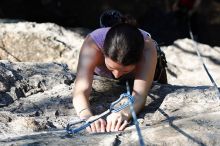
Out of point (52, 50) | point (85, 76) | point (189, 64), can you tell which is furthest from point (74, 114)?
point (189, 64)

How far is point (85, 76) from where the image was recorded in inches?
86.0

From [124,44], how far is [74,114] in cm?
48

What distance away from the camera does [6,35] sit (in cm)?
376

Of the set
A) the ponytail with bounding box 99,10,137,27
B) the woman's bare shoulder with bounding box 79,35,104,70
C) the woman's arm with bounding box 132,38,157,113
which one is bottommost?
the woman's arm with bounding box 132,38,157,113

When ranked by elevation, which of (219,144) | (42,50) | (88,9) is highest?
(88,9)

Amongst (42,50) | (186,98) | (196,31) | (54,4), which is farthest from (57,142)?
(54,4)

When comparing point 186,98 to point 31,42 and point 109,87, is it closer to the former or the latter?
point 109,87

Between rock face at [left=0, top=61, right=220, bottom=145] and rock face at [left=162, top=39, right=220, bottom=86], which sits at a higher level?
rock face at [left=162, top=39, right=220, bottom=86]

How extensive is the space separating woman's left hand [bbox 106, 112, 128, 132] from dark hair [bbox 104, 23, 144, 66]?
222 mm

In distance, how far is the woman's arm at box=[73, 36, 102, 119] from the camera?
2.13m

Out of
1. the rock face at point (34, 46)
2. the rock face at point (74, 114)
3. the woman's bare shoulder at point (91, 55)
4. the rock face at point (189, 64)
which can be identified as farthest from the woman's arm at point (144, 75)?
the rock face at point (189, 64)

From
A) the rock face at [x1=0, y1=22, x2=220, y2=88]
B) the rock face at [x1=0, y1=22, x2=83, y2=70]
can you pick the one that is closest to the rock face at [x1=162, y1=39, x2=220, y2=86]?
the rock face at [x1=0, y1=22, x2=220, y2=88]

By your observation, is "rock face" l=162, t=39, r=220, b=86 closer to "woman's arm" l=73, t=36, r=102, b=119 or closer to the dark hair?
"woman's arm" l=73, t=36, r=102, b=119

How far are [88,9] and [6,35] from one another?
17.3ft
